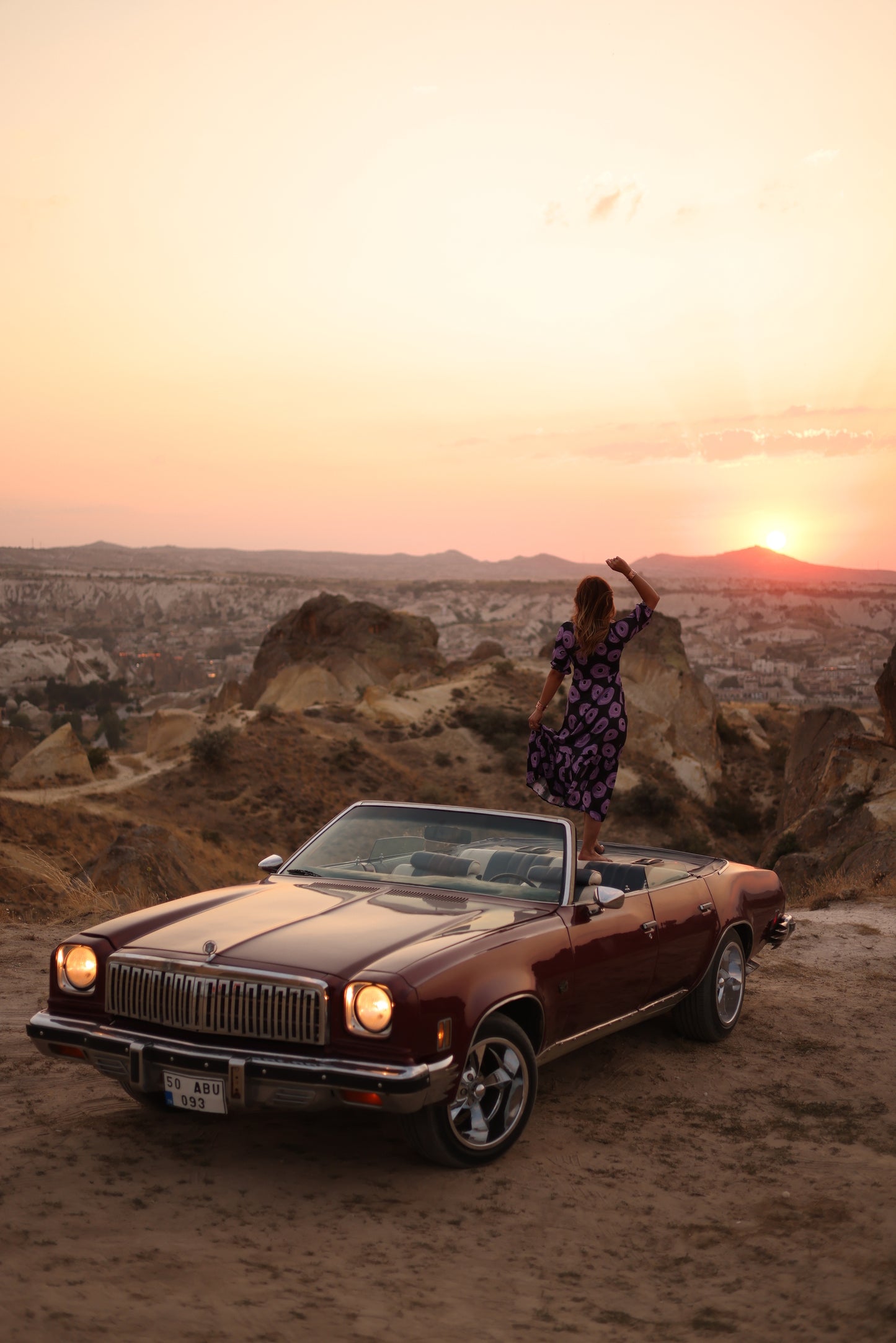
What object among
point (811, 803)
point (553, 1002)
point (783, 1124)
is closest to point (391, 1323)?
point (553, 1002)

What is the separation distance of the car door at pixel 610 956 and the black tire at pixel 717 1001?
2.41 ft

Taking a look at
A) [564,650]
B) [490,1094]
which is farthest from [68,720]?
[490,1094]

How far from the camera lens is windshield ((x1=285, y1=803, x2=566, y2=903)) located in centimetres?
562

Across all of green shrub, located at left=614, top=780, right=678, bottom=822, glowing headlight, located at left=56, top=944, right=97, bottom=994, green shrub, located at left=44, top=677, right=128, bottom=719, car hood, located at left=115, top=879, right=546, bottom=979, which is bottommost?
green shrub, located at left=614, top=780, right=678, bottom=822

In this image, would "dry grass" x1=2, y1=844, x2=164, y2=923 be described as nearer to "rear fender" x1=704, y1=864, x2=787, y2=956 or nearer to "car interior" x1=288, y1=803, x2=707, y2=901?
"car interior" x1=288, y1=803, x2=707, y2=901

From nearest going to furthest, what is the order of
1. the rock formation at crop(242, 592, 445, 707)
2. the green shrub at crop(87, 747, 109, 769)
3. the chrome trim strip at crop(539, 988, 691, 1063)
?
the chrome trim strip at crop(539, 988, 691, 1063), the green shrub at crop(87, 747, 109, 769), the rock formation at crop(242, 592, 445, 707)

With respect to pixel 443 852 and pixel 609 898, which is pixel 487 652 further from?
pixel 609 898

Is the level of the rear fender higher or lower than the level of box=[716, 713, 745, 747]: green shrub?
higher

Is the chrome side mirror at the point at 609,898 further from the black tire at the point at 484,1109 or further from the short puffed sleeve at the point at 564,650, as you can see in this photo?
the short puffed sleeve at the point at 564,650

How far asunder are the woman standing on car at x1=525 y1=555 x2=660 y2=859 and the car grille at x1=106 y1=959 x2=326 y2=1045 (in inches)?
114

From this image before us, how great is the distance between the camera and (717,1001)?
6.68 metres

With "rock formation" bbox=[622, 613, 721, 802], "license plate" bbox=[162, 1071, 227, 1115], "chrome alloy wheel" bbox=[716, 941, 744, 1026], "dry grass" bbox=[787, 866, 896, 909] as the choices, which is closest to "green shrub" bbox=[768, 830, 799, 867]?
"dry grass" bbox=[787, 866, 896, 909]

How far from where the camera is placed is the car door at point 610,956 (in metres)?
5.30

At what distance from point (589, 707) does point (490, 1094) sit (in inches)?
114
